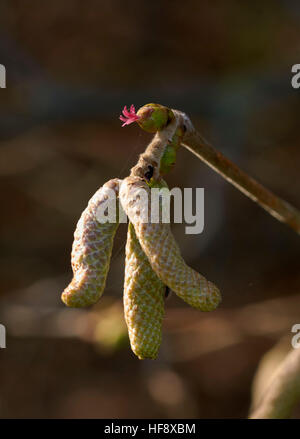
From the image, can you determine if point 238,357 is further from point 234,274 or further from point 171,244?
point 171,244

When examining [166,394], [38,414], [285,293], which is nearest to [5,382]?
[38,414]

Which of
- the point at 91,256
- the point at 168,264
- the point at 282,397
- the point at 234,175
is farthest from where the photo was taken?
the point at 234,175

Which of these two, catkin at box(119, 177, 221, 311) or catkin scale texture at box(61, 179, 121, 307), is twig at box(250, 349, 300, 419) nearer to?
catkin at box(119, 177, 221, 311)

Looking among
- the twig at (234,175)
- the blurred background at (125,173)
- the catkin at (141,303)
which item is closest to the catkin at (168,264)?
the catkin at (141,303)

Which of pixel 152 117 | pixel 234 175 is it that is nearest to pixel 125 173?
pixel 234 175

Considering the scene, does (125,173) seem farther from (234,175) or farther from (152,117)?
(152,117)
